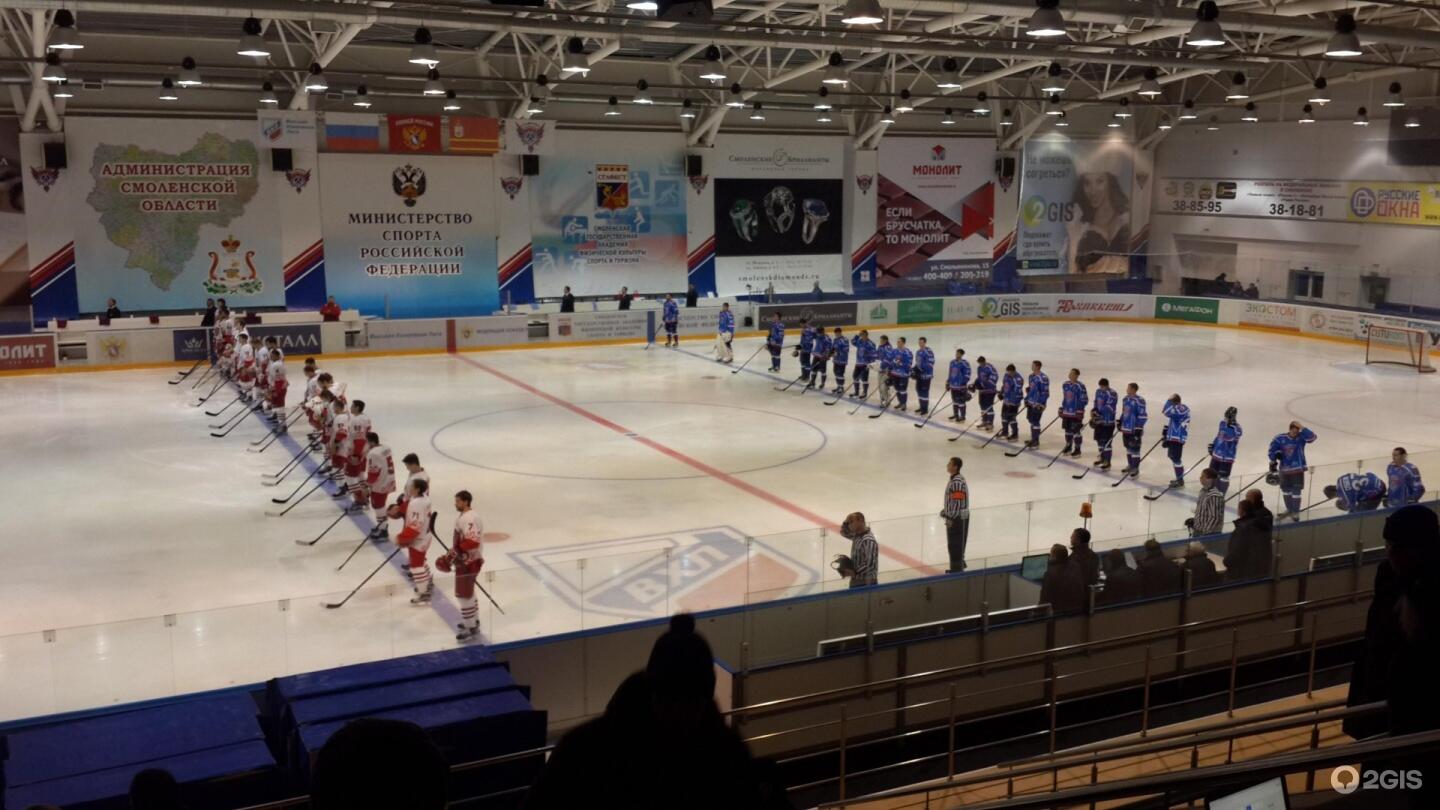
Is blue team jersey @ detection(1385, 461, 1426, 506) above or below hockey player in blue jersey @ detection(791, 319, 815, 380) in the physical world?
below

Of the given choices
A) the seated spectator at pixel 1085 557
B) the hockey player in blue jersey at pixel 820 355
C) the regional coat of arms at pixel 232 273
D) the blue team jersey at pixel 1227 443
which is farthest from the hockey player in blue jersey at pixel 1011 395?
the regional coat of arms at pixel 232 273

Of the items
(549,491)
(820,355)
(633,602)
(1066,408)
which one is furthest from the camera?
(820,355)

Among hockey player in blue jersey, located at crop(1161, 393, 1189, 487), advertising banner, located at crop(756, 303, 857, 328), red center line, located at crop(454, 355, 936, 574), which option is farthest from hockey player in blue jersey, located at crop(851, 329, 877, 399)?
advertising banner, located at crop(756, 303, 857, 328)

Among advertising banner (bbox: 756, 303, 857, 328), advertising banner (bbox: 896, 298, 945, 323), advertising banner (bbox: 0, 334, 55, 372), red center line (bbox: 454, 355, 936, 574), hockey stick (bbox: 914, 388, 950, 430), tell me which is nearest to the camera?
red center line (bbox: 454, 355, 936, 574)

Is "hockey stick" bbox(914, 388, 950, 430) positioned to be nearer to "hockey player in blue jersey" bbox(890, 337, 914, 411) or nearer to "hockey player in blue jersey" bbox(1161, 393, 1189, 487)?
"hockey player in blue jersey" bbox(890, 337, 914, 411)

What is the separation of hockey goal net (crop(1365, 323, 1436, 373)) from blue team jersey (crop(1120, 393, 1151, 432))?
38.4 ft

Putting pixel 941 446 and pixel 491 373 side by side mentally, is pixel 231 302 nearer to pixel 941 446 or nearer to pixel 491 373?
pixel 491 373

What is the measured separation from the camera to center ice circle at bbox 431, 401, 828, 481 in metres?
16.2

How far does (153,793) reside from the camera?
2932 mm

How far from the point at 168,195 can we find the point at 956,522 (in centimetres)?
2135

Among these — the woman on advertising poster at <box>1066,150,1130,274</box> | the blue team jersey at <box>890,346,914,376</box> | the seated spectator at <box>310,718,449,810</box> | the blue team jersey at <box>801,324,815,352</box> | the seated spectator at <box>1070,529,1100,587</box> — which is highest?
the woman on advertising poster at <box>1066,150,1130,274</box>

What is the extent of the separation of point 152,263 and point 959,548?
21655 millimetres

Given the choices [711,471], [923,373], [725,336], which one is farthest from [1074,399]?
[725,336]

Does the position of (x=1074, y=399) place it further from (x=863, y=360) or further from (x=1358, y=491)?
(x=1358, y=491)
